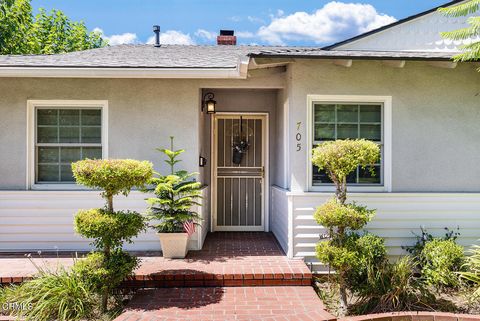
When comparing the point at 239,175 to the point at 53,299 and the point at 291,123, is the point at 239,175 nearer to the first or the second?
the point at 291,123

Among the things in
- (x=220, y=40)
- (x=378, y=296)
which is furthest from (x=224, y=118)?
(x=378, y=296)

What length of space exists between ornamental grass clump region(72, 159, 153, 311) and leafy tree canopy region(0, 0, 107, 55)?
36.9 feet

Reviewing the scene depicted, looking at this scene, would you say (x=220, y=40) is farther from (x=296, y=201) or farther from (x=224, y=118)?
(x=296, y=201)

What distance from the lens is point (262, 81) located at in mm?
6418

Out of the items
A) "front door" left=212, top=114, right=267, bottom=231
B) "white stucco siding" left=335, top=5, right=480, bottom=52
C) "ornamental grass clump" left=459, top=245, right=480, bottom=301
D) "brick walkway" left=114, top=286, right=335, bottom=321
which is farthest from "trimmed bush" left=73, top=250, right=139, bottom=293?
"white stucco siding" left=335, top=5, right=480, bottom=52

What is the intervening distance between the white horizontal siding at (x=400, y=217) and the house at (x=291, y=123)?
2 cm

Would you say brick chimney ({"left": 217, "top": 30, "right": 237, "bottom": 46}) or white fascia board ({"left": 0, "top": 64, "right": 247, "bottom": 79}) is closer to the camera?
white fascia board ({"left": 0, "top": 64, "right": 247, "bottom": 79})

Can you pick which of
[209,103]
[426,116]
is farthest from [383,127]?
[209,103]

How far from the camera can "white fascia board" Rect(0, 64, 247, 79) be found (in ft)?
18.9

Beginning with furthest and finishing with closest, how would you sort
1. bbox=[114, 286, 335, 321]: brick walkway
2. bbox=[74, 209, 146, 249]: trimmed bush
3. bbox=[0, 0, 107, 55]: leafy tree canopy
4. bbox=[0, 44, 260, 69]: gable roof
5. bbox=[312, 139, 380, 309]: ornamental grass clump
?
bbox=[0, 0, 107, 55]: leafy tree canopy → bbox=[0, 44, 260, 69]: gable roof → bbox=[312, 139, 380, 309]: ornamental grass clump → bbox=[74, 209, 146, 249]: trimmed bush → bbox=[114, 286, 335, 321]: brick walkway

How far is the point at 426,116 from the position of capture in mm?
5887

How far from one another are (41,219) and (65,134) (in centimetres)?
150

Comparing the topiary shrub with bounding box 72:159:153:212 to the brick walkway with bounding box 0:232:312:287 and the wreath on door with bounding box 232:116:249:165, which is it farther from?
the wreath on door with bounding box 232:116:249:165

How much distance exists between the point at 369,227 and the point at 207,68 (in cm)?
356
